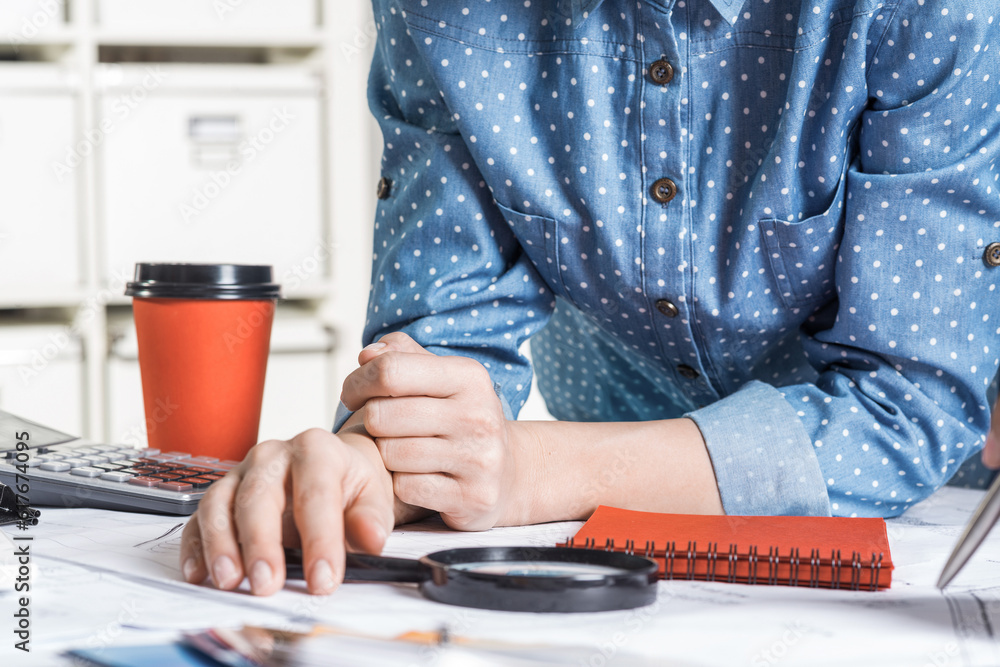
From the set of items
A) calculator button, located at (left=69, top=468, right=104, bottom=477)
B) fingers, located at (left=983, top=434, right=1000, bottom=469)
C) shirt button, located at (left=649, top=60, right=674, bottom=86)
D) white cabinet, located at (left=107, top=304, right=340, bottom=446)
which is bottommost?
white cabinet, located at (left=107, top=304, right=340, bottom=446)

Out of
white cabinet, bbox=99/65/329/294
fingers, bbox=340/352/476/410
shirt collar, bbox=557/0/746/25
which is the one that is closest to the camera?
fingers, bbox=340/352/476/410

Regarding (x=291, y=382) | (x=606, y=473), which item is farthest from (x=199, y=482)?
(x=291, y=382)

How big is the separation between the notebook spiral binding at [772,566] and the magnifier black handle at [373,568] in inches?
3.5

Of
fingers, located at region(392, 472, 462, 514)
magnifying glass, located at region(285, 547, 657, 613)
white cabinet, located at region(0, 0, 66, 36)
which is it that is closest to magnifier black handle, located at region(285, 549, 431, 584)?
magnifying glass, located at region(285, 547, 657, 613)

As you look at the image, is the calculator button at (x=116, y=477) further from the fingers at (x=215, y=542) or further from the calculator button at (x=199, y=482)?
the fingers at (x=215, y=542)

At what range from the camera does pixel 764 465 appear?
0.53 metres

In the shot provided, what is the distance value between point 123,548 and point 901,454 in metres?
0.45

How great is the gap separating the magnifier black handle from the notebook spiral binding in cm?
9

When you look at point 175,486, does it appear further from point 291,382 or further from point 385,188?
point 291,382

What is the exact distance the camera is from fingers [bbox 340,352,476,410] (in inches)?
18.3

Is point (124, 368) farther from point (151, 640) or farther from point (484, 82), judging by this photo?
point (151, 640)

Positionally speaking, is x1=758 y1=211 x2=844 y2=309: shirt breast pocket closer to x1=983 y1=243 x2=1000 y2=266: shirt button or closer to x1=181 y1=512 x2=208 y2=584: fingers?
x1=983 y1=243 x2=1000 y2=266: shirt button

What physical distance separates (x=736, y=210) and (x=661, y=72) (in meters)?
0.11

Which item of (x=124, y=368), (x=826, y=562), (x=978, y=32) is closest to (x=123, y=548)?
(x=826, y=562)
